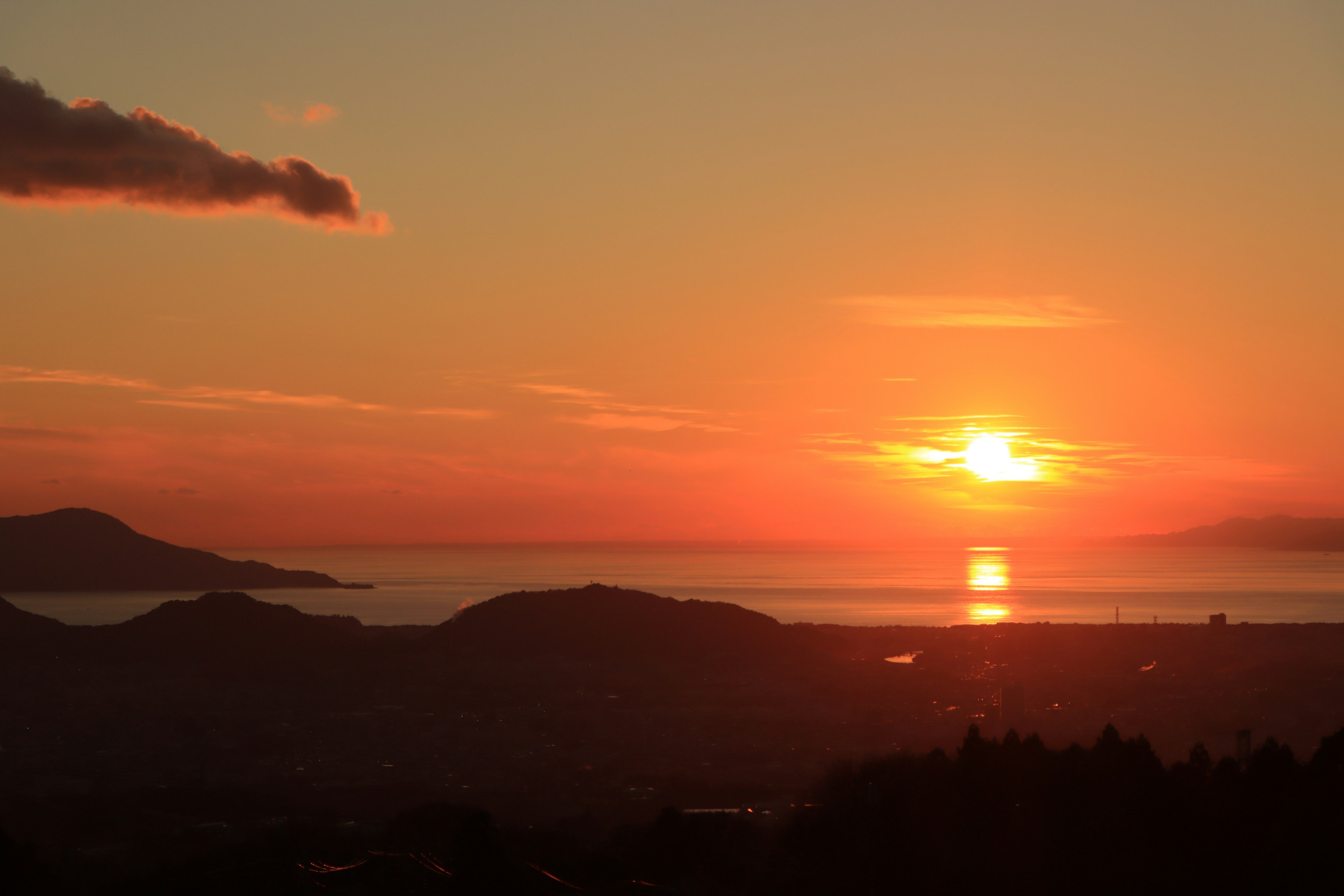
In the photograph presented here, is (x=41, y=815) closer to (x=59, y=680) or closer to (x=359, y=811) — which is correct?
(x=359, y=811)

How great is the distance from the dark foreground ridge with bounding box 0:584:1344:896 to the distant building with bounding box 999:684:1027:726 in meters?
0.20

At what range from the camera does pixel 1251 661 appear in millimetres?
74500

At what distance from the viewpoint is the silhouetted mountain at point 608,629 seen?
266ft

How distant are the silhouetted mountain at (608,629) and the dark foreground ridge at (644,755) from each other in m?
0.29

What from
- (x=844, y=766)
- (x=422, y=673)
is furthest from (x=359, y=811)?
(x=422, y=673)

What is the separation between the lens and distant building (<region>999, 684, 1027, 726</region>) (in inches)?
2227

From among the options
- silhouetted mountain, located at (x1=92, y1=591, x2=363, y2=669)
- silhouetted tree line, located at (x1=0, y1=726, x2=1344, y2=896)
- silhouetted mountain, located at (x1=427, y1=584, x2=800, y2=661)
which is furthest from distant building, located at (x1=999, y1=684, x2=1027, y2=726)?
silhouetted mountain, located at (x1=92, y1=591, x2=363, y2=669)

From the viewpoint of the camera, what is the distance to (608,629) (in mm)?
84188

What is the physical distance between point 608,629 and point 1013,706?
116 feet

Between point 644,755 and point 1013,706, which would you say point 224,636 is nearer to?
point 644,755

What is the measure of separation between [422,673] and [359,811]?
3335 cm

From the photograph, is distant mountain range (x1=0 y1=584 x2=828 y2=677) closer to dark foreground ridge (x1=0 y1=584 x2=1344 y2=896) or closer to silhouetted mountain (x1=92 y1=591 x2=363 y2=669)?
silhouetted mountain (x1=92 y1=591 x2=363 y2=669)

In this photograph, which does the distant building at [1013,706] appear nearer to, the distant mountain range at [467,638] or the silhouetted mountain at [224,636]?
the distant mountain range at [467,638]

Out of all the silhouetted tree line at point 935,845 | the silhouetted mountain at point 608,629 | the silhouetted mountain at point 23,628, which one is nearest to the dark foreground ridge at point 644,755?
the silhouetted tree line at point 935,845
